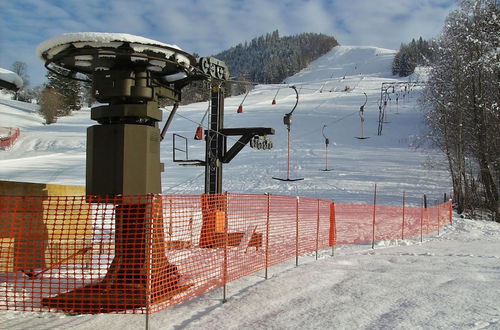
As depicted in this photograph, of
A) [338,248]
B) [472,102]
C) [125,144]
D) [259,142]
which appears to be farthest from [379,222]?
[472,102]

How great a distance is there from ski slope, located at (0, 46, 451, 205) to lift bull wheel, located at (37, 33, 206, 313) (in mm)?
12532

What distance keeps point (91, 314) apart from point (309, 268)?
3616 mm

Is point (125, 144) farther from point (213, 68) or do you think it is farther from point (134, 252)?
point (213, 68)

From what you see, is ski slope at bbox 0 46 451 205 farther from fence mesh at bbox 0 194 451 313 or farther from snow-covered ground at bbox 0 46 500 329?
fence mesh at bbox 0 194 451 313

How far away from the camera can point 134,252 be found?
5.50 meters

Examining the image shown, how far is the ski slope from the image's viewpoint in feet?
89.9

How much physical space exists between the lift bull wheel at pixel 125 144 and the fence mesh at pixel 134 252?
0.11 feet

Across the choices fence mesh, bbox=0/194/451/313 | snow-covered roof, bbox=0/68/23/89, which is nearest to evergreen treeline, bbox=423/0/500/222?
fence mesh, bbox=0/194/451/313

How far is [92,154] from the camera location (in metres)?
6.08

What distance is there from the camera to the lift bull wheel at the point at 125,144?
216 inches

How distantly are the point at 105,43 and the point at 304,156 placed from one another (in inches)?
1199

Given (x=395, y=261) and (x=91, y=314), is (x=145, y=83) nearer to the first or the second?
(x=91, y=314)

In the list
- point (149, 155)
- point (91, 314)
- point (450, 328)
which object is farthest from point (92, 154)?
point (450, 328)

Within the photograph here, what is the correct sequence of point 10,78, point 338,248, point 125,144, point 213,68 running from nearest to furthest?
point 125,144 → point 10,78 → point 213,68 → point 338,248
